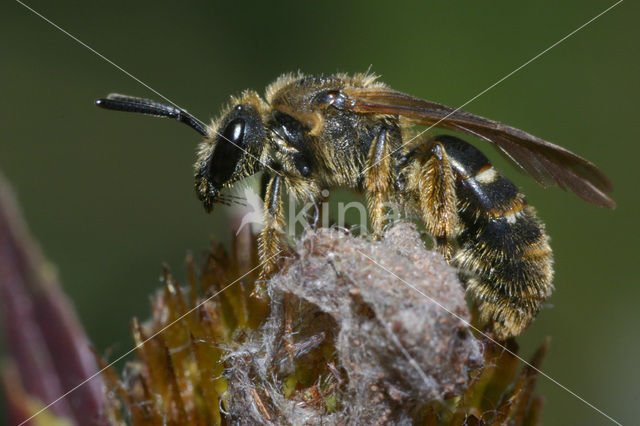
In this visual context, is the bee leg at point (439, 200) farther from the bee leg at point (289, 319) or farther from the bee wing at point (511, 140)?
the bee leg at point (289, 319)

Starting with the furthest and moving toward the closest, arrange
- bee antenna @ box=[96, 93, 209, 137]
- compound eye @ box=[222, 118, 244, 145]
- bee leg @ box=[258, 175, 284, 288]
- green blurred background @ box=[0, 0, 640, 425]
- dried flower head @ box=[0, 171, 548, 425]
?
green blurred background @ box=[0, 0, 640, 425] < bee antenna @ box=[96, 93, 209, 137] < compound eye @ box=[222, 118, 244, 145] < bee leg @ box=[258, 175, 284, 288] < dried flower head @ box=[0, 171, 548, 425]

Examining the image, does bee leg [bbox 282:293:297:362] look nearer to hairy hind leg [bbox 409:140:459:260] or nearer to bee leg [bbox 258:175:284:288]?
bee leg [bbox 258:175:284:288]

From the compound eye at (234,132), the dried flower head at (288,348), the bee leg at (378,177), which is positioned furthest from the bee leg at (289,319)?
the compound eye at (234,132)

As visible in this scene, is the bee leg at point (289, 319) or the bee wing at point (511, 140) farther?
the bee wing at point (511, 140)

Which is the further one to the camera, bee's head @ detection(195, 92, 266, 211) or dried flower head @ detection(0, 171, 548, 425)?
bee's head @ detection(195, 92, 266, 211)

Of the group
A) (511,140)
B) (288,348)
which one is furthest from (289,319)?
(511,140)

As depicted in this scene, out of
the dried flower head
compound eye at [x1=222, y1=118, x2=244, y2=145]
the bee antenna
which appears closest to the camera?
the dried flower head

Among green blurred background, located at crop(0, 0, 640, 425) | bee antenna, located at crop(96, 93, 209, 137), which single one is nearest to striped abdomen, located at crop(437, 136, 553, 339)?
bee antenna, located at crop(96, 93, 209, 137)
